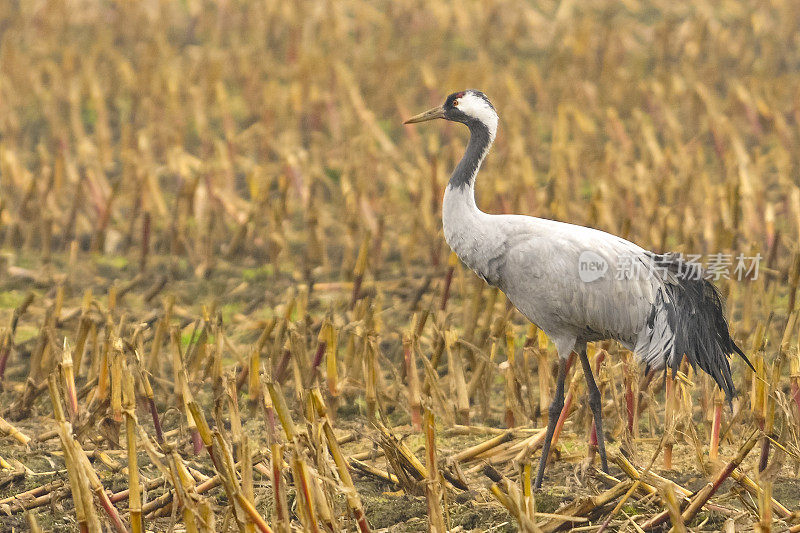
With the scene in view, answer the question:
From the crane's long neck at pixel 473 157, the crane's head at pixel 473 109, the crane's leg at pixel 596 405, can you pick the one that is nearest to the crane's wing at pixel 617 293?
the crane's leg at pixel 596 405

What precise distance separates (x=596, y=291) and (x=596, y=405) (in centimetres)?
46

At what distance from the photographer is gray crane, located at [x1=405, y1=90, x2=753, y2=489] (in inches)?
168

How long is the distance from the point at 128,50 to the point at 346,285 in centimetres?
530

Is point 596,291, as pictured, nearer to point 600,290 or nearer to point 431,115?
point 600,290

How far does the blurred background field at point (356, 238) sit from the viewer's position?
4.03 metres

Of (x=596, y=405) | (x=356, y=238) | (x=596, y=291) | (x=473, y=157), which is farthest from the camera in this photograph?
(x=356, y=238)

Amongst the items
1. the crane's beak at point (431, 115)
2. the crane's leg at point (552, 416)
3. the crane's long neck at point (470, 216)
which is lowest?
the crane's leg at point (552, 416)

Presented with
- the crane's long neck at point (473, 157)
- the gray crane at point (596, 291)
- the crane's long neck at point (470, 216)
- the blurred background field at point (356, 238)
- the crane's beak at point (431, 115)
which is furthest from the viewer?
the crane's beak at point (431, 115)

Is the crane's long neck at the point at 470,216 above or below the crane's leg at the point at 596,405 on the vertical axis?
above

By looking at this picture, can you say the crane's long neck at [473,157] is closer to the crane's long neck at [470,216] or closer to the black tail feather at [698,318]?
the crane's long neck at [470,216]

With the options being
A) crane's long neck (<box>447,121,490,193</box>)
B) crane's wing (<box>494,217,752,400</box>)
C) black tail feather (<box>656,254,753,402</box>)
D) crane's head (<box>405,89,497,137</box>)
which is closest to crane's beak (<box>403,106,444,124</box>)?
crane's head (<box>405,89,497,137</box>)

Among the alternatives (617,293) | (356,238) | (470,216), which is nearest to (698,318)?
(617,293)

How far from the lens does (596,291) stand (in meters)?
4.27

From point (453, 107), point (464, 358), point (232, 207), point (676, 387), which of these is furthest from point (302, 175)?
point (676, 387)
